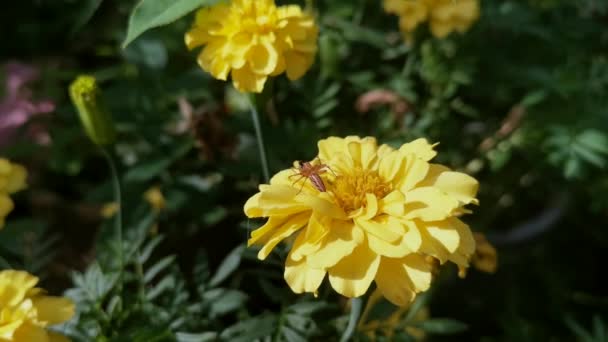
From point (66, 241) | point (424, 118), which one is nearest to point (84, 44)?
point (66, 241)

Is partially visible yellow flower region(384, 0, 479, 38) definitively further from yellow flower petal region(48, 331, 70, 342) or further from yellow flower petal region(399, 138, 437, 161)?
yellow flower petal region(48, 331, 70, 342)

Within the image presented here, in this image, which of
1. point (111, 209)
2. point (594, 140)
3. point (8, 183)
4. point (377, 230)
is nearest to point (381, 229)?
point (377, 230)

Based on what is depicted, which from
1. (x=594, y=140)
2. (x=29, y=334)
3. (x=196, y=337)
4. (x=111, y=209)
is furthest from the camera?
(x=111, y=209)

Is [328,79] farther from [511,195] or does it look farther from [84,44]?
[84,44]

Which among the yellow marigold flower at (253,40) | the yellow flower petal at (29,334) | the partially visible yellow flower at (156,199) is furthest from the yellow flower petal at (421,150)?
the partially visible yellow flower at (156,199)

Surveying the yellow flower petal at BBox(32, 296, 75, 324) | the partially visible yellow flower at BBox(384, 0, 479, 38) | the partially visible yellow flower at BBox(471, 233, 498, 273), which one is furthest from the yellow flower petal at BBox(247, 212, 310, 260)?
the partially visible yellow flower at BBox(384, 0, 479, 38)

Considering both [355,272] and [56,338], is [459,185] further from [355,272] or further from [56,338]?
[56,338]

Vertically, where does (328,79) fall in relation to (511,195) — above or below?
above
